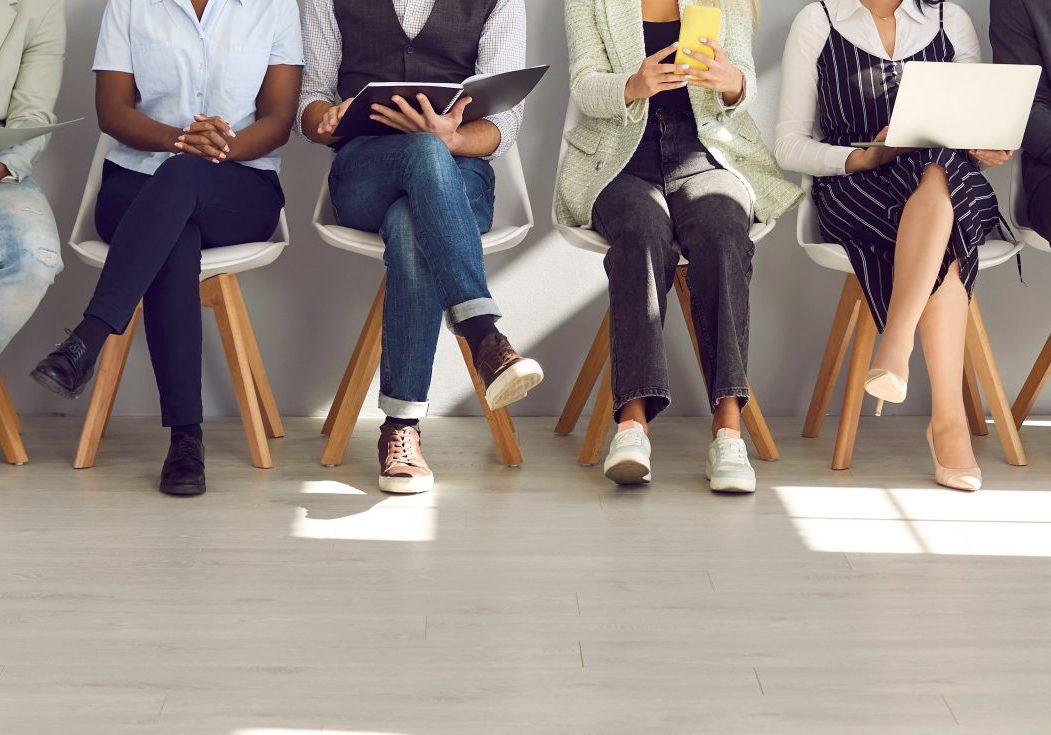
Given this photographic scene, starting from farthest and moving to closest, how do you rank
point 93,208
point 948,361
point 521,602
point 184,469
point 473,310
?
point 93,208, point 948,361, point 184,469, point 473,310, point 521,602

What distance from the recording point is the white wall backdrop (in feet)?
10.8

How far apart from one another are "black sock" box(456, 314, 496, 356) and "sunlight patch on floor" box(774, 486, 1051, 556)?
71cm

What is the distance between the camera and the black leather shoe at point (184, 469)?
8.27 feet

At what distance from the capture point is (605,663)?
1.71 meters

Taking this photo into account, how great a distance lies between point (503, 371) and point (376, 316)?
609 mm

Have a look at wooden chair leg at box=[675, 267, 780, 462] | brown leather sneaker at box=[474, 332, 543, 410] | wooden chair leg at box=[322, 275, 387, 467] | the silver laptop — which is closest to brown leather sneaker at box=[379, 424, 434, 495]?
wooden chair leg at box=[322, 275, 387, 467]

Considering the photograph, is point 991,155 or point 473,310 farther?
point 991,155

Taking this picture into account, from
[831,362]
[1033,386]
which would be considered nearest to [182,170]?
[831,362]

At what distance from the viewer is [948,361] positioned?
105 inches

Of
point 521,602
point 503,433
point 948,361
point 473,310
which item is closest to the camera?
point 521,602

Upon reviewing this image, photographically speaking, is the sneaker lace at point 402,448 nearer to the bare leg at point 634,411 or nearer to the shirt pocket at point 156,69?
the bare leg at point 634,411

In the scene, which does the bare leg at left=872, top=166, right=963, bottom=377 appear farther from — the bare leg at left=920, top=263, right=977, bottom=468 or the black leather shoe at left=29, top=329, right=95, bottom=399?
the black leather shoe at left=29, top=329, right=95, bottom=399

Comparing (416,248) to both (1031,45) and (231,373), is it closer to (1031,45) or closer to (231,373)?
(231,373)

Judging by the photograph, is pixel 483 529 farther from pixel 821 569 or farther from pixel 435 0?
pixel 435 0
